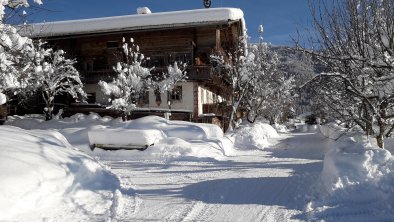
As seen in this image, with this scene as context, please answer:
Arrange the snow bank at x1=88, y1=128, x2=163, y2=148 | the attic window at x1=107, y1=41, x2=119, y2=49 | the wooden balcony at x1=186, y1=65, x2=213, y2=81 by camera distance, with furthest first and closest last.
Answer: the attic window at x1=107, y1=41, x2=119, y2=49 → the wooden balcony at x1=186, y1=65, x2=213, y2=81 → the snow bank at x1=88, y1=128, x2=163, y2=148

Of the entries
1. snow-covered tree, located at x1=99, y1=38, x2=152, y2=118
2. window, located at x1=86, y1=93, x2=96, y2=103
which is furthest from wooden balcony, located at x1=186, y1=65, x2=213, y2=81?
window, located at x1=86, y1=93, x2=96, y2=103

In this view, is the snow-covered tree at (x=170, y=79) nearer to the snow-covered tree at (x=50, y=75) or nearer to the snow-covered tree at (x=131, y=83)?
the snow-covered tree at (x=131, y=83)

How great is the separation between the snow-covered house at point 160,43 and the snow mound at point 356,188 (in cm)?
1792

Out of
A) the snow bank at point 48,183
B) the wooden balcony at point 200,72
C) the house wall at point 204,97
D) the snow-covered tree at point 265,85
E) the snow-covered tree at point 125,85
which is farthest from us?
the snow-covered tree at point 265,85

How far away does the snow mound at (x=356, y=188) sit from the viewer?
6293 mm

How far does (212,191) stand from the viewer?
8.40 meters

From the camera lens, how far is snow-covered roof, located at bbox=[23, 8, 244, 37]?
2572 centimetres

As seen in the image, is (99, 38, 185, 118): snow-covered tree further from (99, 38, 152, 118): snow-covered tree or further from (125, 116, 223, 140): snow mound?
(125, 116, 223, 140): snow mound

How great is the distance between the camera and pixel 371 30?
9320mm

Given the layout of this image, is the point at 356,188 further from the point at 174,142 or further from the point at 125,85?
the point at 125,85

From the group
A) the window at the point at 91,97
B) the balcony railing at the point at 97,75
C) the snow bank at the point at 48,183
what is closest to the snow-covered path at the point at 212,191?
the snow bank at the point at 48,183

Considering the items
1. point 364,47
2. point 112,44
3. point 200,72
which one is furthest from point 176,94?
point 364,47

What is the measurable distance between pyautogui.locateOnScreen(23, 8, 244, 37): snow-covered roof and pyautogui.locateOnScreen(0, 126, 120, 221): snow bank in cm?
1867

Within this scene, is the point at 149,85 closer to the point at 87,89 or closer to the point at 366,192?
the point at 87,89
